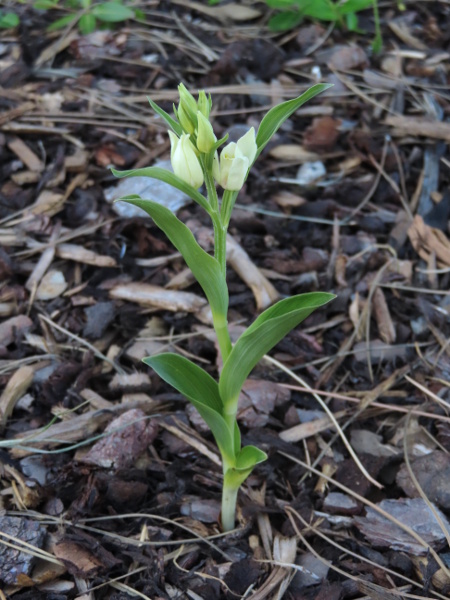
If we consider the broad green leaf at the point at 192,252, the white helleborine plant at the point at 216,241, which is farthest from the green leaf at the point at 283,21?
the broad green leaf at the point at 192,252

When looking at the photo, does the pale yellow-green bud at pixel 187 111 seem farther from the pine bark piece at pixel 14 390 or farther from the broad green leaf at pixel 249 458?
the pine bark piece at pixel 14 390

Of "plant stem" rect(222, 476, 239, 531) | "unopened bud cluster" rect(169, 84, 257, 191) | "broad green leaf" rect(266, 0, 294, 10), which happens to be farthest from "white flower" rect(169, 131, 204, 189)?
"broad green leaf" rect(266, 0, 294, 10)

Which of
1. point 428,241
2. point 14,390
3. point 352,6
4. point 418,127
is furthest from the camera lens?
point 352,6

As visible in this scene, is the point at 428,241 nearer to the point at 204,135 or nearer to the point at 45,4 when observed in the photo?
the point at 204,135

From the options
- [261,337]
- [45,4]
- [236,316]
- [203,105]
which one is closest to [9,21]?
[45,4]

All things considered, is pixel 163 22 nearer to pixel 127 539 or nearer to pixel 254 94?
pixel 254 94

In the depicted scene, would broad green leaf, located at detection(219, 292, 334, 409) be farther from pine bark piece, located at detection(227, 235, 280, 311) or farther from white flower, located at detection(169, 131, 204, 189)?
pine bark piece, located at detection(227, 235, 280, 311)
